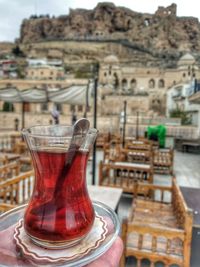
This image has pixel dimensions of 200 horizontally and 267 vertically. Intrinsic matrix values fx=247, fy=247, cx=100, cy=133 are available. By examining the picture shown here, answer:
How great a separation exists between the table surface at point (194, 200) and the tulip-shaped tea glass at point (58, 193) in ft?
5.01

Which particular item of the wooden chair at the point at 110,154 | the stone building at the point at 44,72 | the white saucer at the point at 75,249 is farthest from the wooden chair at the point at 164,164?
the stone building at the point at 44,72

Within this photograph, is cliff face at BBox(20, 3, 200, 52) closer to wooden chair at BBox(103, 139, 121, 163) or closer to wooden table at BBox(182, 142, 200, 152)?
wooden table at BBox(182, 142, 200, 152)

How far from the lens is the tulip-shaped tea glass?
63 centimetres

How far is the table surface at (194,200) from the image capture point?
79.0 inches

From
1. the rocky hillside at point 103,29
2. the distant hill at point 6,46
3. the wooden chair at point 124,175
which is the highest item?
the rocky hillside at point 103,29

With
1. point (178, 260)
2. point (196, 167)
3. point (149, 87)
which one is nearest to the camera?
point (178, 260)

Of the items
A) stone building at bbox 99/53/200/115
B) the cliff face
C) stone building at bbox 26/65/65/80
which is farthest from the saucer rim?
the cliff face

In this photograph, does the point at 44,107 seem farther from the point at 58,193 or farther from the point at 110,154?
the point at 58,193


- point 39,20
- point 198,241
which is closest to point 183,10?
point 198,241

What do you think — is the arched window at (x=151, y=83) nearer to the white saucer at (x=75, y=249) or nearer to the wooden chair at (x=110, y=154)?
the wooden chair at (x=110, y=154)

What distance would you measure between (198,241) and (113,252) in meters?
1.47

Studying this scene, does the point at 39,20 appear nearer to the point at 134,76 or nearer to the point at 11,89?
the point at 134,76

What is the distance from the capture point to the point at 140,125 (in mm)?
11703

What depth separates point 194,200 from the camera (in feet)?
7.97
